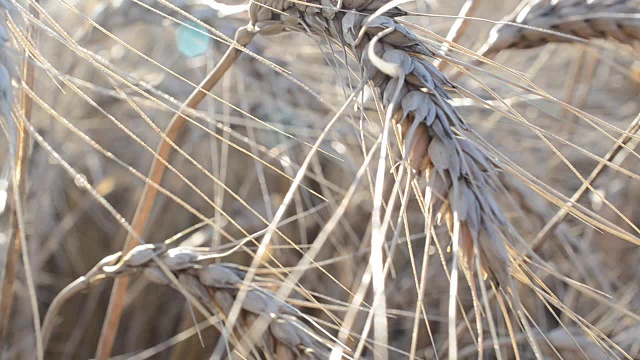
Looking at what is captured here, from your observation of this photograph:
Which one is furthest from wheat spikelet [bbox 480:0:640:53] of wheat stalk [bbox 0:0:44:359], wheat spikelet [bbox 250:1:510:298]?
wheat stalk [bbox 0:0:44:359]

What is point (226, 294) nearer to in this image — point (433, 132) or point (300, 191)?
point (433, 132)

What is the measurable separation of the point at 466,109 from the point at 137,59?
0.70 meters

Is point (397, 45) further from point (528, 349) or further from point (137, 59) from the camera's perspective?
point (137, 59)

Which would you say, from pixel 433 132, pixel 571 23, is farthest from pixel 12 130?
pixel 571 23

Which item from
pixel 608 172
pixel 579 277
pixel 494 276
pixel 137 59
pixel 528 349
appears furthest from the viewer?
pixel 137 59

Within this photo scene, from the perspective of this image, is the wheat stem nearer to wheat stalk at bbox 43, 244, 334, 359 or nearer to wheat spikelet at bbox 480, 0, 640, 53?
wheat stalk at bbox 43, 244, 334, 359

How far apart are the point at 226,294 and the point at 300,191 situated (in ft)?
2.17

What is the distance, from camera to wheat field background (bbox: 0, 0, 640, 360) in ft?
1.63

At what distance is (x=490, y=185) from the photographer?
43 cm

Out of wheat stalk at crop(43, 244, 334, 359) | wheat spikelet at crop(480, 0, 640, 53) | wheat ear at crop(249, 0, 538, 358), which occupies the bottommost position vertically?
wheat stalk at crop(43, 244, 334, 359)

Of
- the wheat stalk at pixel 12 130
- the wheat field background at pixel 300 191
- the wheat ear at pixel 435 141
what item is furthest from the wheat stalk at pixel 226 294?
the wheat ear at pixel 435 141

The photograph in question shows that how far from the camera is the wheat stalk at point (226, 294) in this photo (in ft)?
2.06

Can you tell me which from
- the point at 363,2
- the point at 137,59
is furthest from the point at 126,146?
the point at 363,2

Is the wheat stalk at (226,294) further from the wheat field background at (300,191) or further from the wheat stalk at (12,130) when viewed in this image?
the wheat stalk at (12,130)
